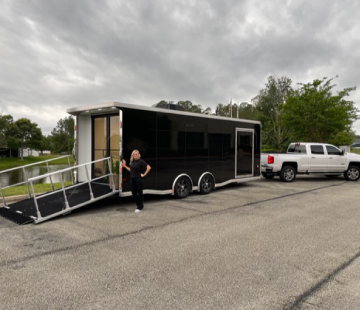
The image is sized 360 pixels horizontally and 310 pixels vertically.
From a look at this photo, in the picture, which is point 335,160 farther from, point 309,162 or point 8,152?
point 8,152

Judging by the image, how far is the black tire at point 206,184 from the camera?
9.62 metres

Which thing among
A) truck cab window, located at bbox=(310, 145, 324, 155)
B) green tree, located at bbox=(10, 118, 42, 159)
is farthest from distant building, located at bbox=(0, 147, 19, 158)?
truck cab window, located at bbox=(310, 145, 324, 155)

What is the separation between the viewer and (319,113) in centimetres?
1864

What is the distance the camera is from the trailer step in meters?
6.15

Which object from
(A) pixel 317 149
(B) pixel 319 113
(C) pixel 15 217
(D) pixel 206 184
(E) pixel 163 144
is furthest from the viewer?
(B) pixel 319 113

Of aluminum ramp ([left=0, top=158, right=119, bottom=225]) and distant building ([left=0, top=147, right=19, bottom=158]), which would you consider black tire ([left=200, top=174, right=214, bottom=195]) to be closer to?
aluminum ramp ([left=0, top=158, right=119, bottom=225])

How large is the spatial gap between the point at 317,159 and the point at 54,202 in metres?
12.1

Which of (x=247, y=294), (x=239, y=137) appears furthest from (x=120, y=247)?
(x=239, y=137)

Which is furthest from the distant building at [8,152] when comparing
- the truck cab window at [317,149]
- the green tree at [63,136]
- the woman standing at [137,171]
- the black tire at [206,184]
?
the woman standing at [137,171]

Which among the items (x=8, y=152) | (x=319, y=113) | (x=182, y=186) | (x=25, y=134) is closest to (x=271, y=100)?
(x=319, y=113)

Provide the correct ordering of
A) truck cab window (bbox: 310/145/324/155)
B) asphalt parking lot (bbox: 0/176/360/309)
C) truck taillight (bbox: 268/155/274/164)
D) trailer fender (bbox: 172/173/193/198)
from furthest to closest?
truck cab window (bbox: 310/145/324/155) < truck taillight (bbox: 268/155/274/164) < trailer fender (bbox: 172/173/193/198) < asphalt parking lot (bbox: 0/176/360/309)

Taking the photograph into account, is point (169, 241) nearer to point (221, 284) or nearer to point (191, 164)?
point (221, 284)

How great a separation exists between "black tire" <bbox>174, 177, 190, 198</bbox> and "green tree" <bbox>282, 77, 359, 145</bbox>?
13.1 m

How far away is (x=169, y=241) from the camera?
5074 mm
